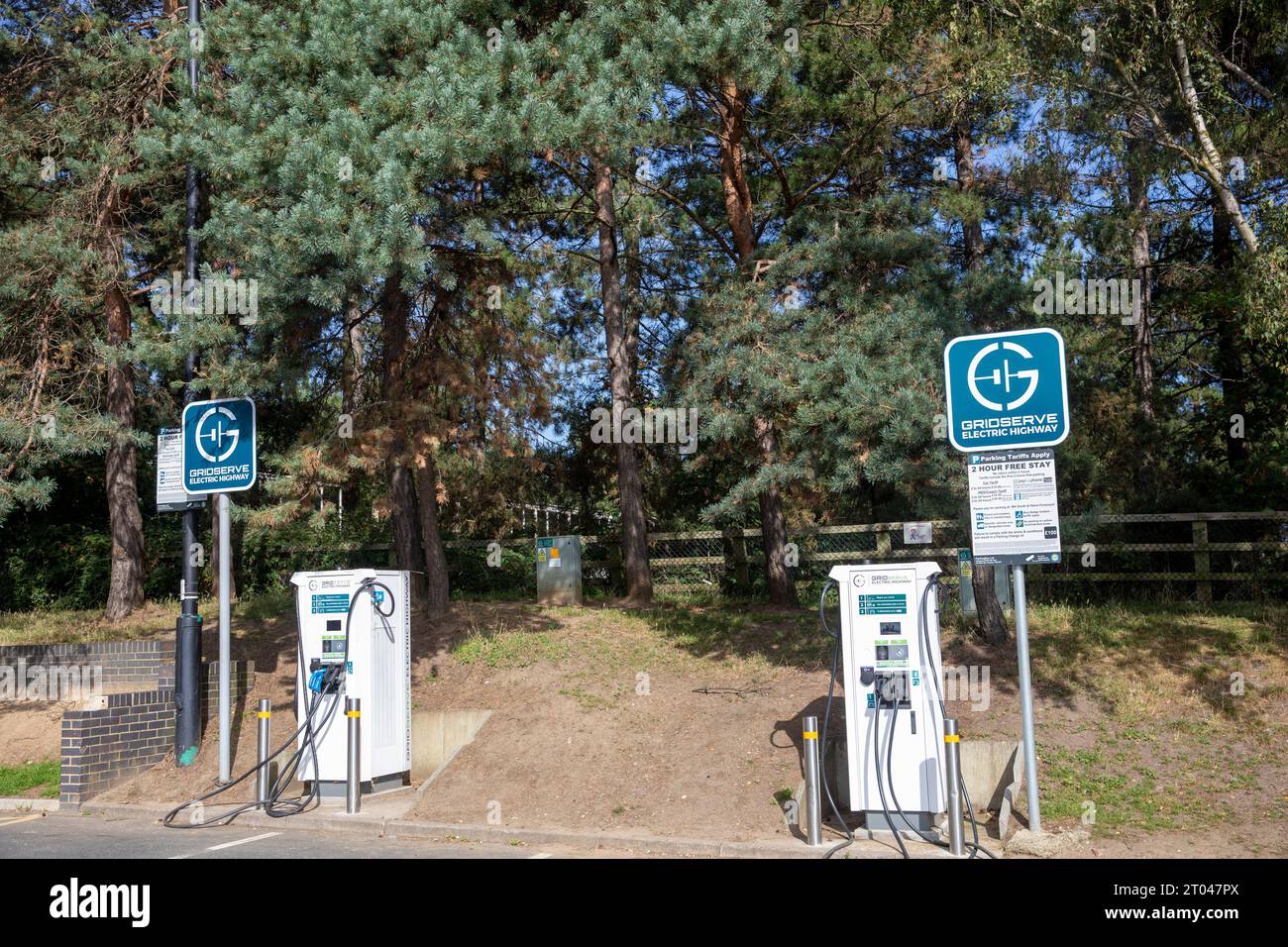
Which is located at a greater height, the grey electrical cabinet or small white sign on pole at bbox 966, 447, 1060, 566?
small white sign on pole at bbox 966, 447, 1060, 566

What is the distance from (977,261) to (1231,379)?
660cm

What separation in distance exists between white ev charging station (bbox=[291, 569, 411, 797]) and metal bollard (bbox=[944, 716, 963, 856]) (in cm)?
564

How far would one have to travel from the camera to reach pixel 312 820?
9.79 meters

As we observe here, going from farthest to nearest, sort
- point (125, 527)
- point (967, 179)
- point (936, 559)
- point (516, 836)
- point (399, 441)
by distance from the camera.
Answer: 1. point (125, 527)
2. point (936, 559)
3. point (967, 179)
4. point (399, 441)
5. point (516, 836)

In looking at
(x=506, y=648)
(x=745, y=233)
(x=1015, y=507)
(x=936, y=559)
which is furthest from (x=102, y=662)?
(x=1015, y=507)

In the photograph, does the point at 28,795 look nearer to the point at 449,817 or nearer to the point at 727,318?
the point at 449,817

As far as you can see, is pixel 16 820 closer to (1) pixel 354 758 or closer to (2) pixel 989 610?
(1) pixel 354 758

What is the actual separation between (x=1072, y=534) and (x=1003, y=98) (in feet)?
17.5

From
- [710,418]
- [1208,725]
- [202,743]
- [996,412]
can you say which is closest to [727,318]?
[710,418]

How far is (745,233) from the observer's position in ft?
51.5

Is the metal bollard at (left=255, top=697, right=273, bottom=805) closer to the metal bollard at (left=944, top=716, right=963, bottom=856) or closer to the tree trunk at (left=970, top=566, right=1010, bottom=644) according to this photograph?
the metal bollard at (left=944, top=716, right=963, bottom=856)

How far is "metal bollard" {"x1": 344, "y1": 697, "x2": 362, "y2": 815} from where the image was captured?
994 cm

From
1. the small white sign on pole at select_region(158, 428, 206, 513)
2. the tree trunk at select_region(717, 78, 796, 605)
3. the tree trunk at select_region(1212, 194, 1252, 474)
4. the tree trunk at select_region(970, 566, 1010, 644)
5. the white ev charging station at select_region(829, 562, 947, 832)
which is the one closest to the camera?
the white ev charging station at select_region(829, 562, 947, 832)

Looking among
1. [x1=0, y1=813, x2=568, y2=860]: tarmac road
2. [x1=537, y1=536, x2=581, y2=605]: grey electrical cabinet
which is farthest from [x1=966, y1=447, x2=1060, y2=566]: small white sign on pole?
[x1=537, y1=536, x2=581, y2=605]: grey electrical cabinet
